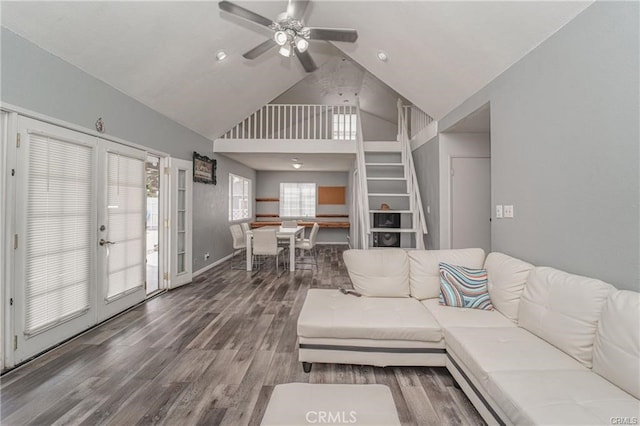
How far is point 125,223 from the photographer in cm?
354

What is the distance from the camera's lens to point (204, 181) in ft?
17.9

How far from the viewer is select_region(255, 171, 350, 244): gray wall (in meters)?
9.50

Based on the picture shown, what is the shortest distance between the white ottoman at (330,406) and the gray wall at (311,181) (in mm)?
8095

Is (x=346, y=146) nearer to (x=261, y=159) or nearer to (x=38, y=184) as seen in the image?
(x=261, y=159)

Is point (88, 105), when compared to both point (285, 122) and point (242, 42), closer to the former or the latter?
point (242, 42)

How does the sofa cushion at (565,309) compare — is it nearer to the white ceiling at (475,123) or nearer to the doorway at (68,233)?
the white ceiling at (475,123)

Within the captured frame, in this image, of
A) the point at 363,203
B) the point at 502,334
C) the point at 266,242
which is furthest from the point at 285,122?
the point at 502,334

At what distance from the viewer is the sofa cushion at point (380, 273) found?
2.79 meters

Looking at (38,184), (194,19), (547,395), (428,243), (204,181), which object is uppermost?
(194,19)

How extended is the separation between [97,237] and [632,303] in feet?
14.0

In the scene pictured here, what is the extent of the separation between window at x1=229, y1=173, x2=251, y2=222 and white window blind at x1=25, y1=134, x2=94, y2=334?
4252mm

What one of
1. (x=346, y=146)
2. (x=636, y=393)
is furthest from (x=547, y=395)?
(x=346, y=146)
